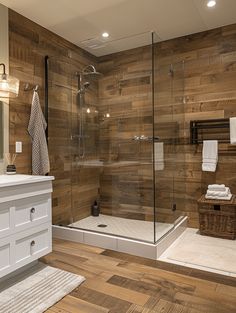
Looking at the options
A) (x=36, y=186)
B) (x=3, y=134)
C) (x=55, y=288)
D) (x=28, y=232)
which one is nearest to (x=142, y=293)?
(x=55, y=288)

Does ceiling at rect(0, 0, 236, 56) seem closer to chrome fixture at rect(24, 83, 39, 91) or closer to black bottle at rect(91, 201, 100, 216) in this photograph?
chrome fixture at rect(24, 83, 39, 91)

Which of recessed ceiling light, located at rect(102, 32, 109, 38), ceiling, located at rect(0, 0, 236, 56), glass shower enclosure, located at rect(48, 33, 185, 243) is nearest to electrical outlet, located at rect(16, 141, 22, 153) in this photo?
glass shower enclosure, located at rect(48, 33, 185, 243)

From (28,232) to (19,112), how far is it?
4.37 feet

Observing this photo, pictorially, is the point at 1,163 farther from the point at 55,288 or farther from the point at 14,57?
the point at 55,288

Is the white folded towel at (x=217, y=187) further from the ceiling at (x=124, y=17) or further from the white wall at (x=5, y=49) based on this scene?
the white wall at (x=5, y=49)

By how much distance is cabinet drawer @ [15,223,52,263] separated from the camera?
75.8 inches

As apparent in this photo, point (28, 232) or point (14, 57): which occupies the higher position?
point (14, 57)

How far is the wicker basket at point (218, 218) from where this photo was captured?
278 cm

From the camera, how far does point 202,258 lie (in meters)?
2.37

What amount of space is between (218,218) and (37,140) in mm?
2239

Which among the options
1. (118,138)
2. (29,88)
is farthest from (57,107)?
(118,138)

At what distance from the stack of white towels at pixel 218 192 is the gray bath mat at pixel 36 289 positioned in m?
1.73

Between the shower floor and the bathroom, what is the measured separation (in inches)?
0.6

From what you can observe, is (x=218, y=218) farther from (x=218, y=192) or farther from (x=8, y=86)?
(x=8, y=86)
